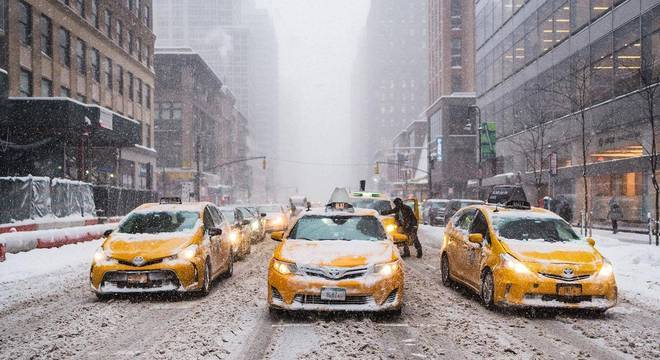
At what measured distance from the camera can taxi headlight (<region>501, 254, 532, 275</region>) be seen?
8086 millimetres

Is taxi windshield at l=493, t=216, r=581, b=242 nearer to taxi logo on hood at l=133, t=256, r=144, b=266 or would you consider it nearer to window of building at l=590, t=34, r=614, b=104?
taxi logo on hood at l=133, t=256, r=144, b=266

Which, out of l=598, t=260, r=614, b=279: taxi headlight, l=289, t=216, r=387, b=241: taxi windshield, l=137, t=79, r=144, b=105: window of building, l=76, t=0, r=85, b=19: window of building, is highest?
l=76, t=0, r=85, b=19: window of building

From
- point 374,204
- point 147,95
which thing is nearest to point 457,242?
point 374,204

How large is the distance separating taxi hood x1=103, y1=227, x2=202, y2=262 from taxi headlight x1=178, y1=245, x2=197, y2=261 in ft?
0.19

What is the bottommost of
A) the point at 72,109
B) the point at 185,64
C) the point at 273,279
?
the point at 273,279

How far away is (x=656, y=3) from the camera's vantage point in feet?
79.2

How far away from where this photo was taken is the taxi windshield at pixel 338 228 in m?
8.80

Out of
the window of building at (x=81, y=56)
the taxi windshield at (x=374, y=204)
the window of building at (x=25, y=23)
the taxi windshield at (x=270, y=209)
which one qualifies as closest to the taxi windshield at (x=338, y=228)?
the taxi windshield at (x=374, y=204)

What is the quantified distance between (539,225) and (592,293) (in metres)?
1.75

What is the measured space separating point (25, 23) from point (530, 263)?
3106 cm

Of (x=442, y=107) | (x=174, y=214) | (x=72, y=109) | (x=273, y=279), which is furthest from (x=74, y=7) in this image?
(x=442, y=107)

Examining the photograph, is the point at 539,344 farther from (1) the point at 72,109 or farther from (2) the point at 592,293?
(1) the point at 72,109

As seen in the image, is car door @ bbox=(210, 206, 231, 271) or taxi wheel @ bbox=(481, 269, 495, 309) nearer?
taxi wheel @ bbox=(481, 269, 495, 309)

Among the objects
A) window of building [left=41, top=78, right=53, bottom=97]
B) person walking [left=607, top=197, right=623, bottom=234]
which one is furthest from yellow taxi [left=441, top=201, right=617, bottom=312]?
window of building [left=41, top=78, right=53, bottom=97]
